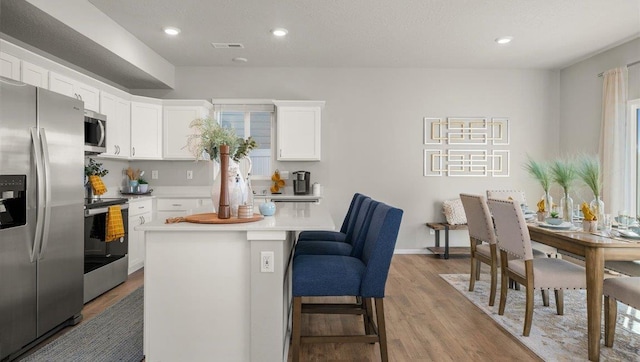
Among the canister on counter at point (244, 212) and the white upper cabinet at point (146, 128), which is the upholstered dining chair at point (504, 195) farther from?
the white upper cabinet at point (146, 128)

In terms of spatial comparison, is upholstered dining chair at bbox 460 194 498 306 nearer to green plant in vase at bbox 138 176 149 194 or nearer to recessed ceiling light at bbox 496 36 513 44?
recessed ceiling light at bbox 496 36 513 44

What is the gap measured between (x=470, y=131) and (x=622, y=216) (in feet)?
9.66

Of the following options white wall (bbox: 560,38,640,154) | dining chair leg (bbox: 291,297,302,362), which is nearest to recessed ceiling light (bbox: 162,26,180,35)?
dining chair leg (bbox: 291,297,302,362)

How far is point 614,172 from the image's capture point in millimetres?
4422

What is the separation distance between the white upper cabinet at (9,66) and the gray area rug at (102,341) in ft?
6.62

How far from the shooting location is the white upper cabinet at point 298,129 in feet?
17.0

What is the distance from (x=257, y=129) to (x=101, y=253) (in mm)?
2791

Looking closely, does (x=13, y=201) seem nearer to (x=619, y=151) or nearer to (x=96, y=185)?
(x=96, y=185)

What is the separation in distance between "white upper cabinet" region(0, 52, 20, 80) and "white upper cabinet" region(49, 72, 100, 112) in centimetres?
36

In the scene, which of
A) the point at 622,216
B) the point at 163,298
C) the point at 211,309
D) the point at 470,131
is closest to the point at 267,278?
the point at 211,309

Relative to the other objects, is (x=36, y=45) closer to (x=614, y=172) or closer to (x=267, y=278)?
(x=267, y=278)

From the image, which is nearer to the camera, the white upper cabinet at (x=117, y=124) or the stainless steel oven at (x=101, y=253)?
the stainless steel oven at (x=101, y=253)

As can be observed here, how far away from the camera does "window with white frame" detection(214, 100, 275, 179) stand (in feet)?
18.2

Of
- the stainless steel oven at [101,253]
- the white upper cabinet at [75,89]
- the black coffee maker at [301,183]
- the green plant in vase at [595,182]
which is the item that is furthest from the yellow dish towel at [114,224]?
the green plant in vase at [595,182]
